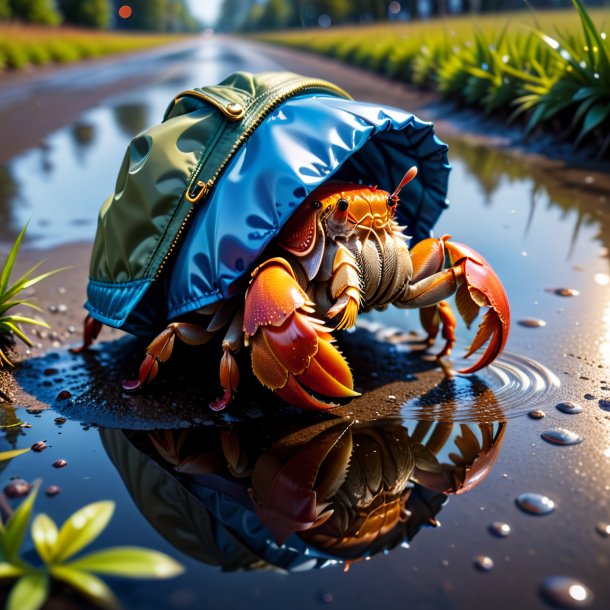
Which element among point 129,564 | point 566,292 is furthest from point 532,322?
point 129,564

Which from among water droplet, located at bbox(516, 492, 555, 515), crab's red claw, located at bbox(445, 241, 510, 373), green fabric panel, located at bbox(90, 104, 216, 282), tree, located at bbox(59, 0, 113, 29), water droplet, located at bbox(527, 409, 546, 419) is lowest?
tree, located at bbox(59, 0, 113, 29)

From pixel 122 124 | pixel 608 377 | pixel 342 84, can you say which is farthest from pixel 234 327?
pixel 342 84

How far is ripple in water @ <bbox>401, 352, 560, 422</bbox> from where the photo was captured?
271 cm

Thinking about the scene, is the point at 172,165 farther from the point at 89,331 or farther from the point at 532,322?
the point at 532,322

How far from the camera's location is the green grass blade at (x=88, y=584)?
5.55ft

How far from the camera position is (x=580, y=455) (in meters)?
2.34

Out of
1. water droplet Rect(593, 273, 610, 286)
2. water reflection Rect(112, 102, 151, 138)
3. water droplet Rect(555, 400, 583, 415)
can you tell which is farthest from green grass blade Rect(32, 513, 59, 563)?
water reflection Rect(112, 102, 151, 138)

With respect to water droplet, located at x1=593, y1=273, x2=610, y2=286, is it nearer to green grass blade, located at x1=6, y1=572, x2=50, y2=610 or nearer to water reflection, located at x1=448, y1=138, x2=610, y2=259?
water reflection, located at x1=448, y1=138, x2=610, y2=259

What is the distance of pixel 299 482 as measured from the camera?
89.6 inches

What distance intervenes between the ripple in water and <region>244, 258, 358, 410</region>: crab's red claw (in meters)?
0.50

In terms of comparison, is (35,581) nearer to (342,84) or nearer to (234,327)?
(234,327)

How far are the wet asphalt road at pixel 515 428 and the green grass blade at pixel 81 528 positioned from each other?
0.27m

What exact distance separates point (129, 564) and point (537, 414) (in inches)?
64.8

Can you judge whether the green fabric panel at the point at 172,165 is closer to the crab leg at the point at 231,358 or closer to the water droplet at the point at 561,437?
the crab leg at the point at 231,358
